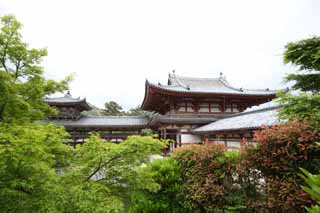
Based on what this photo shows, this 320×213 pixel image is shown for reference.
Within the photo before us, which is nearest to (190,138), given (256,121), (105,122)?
(256,121)

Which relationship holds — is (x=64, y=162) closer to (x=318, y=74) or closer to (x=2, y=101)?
(x=2, y=101)

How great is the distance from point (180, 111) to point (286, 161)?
12131mm

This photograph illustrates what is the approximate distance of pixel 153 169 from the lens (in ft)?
17.3

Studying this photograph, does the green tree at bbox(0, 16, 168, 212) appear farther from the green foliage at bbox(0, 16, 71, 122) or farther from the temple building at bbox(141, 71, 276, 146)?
the temple building at bbox(141, 71, 276, 146)

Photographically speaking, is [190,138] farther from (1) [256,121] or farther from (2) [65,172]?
(2) [65,172]

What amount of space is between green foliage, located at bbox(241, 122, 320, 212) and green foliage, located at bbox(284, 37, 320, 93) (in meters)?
2.67

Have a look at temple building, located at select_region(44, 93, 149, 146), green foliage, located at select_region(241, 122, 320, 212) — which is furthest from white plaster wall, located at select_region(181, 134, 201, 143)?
green foliage, located at select_region(241, 122, 320, 212)

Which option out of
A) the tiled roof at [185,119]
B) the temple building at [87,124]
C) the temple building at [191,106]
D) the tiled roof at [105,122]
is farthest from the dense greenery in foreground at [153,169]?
the temple building at [87,124]

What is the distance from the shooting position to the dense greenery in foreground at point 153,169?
310 cm

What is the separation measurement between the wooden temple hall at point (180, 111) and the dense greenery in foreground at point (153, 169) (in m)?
6.19

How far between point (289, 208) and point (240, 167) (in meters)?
1.08

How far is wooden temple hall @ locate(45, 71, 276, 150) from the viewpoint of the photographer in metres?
→ 14.8

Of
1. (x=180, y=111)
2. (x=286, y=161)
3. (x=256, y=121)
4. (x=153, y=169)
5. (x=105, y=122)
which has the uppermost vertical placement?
(x=180, y=111)

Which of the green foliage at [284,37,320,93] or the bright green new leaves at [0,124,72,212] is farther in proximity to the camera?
the green foliage at [284,37,320,93]
